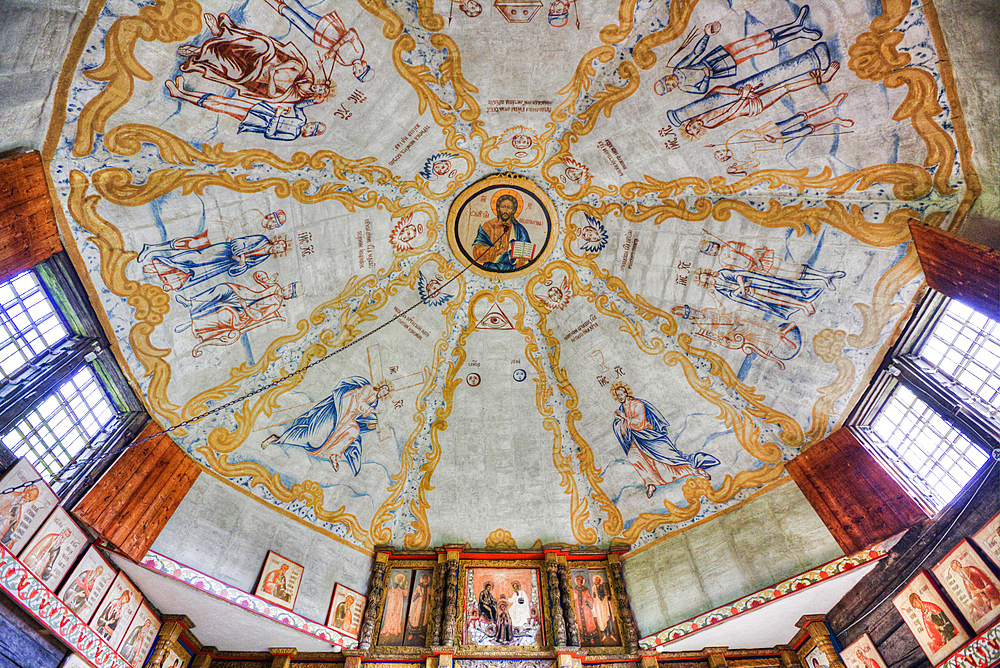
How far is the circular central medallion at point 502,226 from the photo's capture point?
51.8 ft

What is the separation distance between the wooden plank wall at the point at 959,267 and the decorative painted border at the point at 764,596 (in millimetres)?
5255

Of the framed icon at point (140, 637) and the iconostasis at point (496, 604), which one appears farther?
the iconostasis at point (496, 604)

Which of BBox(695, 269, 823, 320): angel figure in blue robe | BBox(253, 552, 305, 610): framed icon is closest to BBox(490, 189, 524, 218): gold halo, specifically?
BBox(695, 269, 823, 320): angel figure in blue robe

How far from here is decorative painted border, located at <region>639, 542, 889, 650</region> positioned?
39.4 ft

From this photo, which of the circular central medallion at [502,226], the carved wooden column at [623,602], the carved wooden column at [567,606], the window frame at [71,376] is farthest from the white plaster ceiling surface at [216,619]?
the circular central medallion at [502,226]

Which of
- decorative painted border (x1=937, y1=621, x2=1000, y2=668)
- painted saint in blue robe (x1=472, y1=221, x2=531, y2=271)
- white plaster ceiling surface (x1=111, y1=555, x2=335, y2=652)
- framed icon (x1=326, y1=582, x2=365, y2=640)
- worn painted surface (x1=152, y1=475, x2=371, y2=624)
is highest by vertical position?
painted saint in blue robe (x1=472, y1=221, x2=531, y2=271)

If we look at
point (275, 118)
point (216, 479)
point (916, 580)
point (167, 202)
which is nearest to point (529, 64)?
point (275, 118)

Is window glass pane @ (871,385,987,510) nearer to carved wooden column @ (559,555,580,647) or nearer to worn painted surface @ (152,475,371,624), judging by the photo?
carved wooden column @ (559,555,580,647)

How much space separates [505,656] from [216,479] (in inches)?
321

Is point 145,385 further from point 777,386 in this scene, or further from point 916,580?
point 916,580

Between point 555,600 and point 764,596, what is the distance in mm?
4891

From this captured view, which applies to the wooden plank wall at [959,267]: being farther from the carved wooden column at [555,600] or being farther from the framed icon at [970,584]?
the carved wooden column at [555,600]

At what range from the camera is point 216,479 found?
1391 centimetres

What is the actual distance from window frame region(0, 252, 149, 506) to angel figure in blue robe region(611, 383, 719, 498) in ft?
39.6
